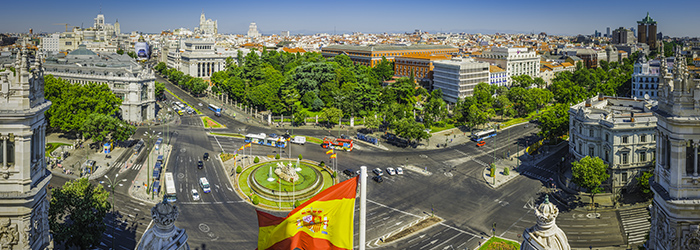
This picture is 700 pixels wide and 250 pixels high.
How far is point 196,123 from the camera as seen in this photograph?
104375mm

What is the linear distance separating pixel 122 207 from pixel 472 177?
151 ft

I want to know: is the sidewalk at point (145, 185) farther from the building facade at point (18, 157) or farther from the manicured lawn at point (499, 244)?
the building facade at point (18, 157)

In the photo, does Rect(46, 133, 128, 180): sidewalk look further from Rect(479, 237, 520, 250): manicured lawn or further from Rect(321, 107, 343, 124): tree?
Rect(479, 237, 520, 250): manicured lawn

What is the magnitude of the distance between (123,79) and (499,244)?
85404 millimetres

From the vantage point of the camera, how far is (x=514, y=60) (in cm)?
14312

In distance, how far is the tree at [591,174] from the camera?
56.7 meters

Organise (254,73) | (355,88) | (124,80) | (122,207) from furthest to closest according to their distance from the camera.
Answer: (254,73), (355,88), (124,80), (122,207)

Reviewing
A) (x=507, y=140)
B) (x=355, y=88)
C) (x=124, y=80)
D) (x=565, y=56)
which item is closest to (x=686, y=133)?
(x=507, y=140)

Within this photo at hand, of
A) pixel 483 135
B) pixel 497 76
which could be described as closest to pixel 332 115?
pixel 483 135

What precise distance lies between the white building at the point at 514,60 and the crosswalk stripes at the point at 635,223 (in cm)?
8991

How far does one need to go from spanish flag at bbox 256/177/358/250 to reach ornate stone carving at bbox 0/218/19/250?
10.8 meters

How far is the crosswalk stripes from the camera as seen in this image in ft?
159

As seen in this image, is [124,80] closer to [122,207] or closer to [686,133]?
[122,207]

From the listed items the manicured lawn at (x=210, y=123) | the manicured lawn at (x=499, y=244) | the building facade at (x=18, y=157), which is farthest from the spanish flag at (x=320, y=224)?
the manicured lawn at (x=210, y=123)
